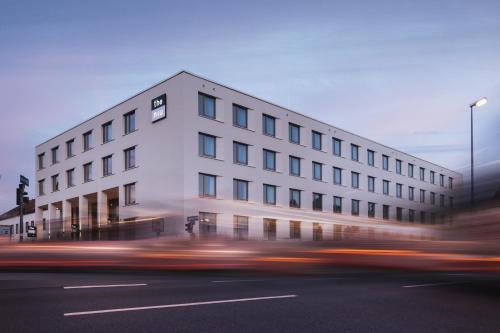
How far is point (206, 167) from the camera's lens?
34781 mm

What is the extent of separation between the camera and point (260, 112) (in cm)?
3988

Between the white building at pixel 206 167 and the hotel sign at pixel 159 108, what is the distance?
0.28 feet

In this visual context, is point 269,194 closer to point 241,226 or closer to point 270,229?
point 270,229

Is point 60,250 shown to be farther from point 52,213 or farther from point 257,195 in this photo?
point 52,213

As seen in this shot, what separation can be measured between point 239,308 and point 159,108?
30123mm

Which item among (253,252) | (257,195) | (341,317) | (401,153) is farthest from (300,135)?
(341,317)

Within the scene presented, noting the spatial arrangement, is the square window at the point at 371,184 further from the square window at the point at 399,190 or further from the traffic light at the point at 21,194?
the traffic light at the point at 21,194

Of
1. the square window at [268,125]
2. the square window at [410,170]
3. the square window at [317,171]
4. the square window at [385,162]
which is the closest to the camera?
the square window at [268,125]

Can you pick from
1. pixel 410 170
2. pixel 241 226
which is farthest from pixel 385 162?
pixel 241 226

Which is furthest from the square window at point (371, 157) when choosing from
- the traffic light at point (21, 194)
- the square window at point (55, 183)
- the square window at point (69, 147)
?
the traffic light at point (21, 194)

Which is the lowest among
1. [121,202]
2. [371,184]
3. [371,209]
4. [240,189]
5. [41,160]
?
[371,209]

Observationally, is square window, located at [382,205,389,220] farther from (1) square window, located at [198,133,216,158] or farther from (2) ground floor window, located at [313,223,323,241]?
(1) square window, located at [198,133,216,158]

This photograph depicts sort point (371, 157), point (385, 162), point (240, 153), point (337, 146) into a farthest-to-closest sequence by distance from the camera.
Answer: point (385, 162) → point (371, 157) → point (337, 146) → point (240, 153)

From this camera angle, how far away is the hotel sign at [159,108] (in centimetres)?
3528
